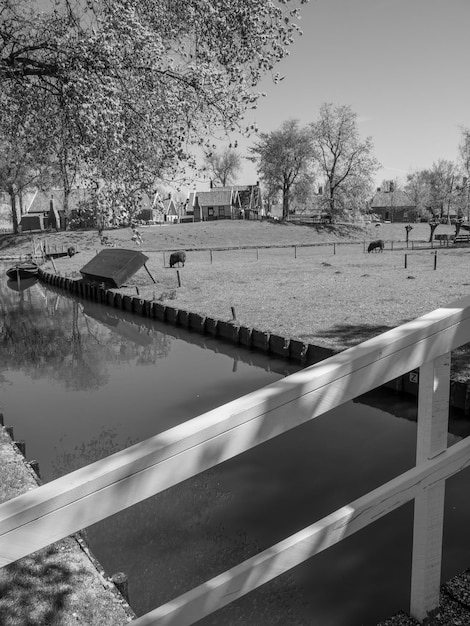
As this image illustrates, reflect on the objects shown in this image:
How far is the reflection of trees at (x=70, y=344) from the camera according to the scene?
14469 mm

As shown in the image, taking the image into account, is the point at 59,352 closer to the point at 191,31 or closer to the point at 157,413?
the point at 157,413

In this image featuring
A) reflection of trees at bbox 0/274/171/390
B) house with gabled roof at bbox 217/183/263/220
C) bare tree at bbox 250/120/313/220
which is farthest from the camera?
house with gabled roof at bbox 217/183/263/220

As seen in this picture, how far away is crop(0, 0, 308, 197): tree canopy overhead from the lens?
8.92 m

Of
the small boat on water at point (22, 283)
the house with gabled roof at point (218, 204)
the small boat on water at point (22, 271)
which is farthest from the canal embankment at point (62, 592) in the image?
the house with gabled roof at point (218, 204)

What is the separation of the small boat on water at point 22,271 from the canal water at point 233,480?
2234cm

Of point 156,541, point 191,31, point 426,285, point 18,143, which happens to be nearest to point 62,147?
point 18,143

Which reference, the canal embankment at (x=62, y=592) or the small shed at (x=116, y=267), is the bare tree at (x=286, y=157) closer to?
the small shed at (x=116, y=267)

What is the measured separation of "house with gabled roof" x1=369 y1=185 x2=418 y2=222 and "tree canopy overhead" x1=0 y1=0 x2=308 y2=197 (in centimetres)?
9669

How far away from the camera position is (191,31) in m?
10.2

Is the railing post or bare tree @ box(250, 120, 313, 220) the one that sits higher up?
bare tree @ box(250, 120, 313, 220)

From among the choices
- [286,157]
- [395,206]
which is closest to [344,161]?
[286,157]

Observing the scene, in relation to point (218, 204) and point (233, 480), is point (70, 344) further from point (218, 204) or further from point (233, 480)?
point (218, 204)

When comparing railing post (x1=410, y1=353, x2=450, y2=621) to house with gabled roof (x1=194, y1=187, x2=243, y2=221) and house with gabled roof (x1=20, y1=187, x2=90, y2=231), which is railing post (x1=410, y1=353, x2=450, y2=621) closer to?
house with gabled roof (x1=20, y1=187, x2=90, y2=231)

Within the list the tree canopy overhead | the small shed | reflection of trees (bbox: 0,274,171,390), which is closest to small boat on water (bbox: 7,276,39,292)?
the small shed
